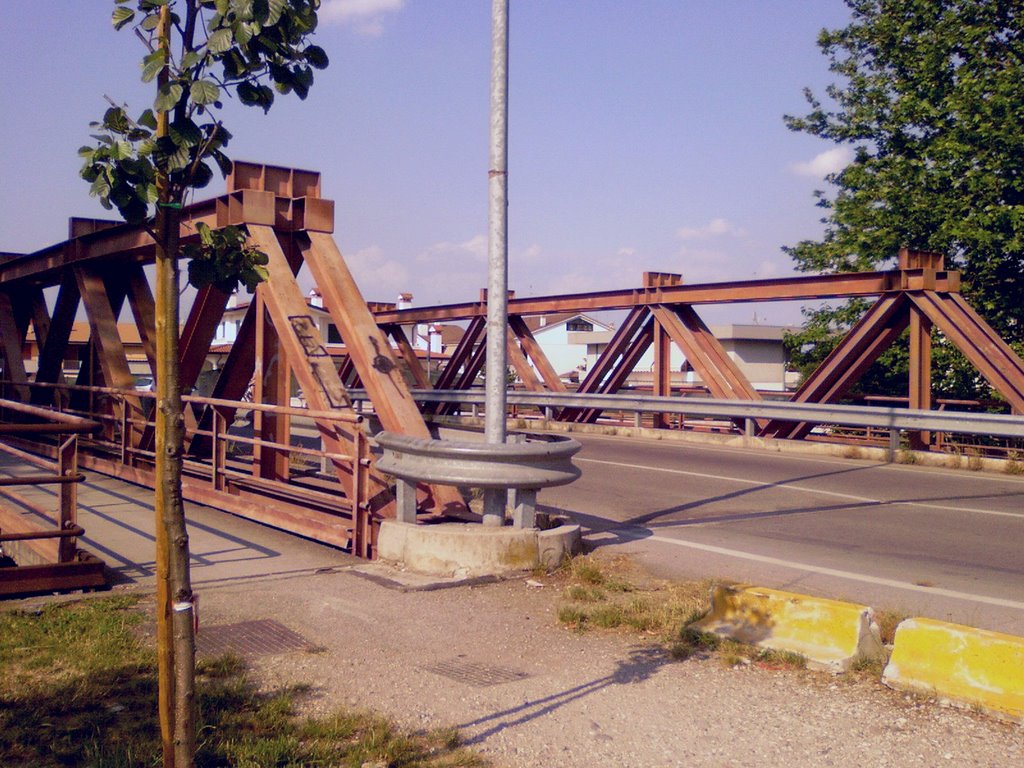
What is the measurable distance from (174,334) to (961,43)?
26.1m

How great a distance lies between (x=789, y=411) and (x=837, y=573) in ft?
31.5

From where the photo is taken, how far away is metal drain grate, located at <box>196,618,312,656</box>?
5.75m

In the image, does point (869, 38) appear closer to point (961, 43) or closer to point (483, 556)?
point (961, 43)

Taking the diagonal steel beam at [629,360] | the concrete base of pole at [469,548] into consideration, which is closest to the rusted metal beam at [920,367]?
the diagonal steel beam at [629,360]

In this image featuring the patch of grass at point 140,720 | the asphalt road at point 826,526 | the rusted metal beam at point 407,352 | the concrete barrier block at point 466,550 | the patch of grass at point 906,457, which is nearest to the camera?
the patch of grass at point 140,720

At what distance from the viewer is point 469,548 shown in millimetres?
7559

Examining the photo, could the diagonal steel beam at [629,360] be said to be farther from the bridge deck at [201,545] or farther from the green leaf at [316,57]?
the green leaf at [316,57]

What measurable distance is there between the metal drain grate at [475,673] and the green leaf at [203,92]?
3356mm

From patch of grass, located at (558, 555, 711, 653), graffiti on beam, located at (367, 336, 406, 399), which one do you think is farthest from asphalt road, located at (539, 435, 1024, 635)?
graffiti on beam, located at (367, 336, 406, 399)

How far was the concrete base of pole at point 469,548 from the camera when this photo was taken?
7551 millimetres

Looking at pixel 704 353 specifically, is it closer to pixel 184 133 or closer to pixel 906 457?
pixel 906 457

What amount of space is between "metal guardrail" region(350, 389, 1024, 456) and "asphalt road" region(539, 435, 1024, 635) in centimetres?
71

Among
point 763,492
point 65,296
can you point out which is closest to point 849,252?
point 763,492

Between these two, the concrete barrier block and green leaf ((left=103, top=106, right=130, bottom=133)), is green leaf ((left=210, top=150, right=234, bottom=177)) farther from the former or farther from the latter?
the concrete barrier block
